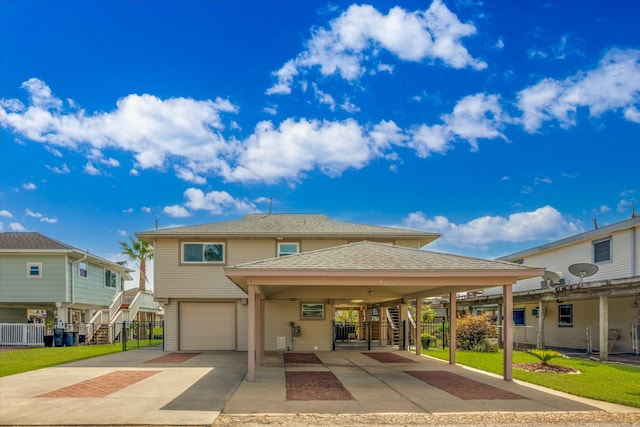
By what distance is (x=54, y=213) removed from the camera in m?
32.2

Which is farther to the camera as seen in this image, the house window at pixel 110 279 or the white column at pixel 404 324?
the house window at pixel 110 279

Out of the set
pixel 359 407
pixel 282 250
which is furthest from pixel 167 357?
pixel 359 407

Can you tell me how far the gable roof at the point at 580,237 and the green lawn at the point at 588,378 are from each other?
5.26 meters

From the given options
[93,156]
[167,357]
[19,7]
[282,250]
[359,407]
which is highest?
[19,7]

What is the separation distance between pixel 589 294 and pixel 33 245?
25043 mm

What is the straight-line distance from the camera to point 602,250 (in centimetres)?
2169

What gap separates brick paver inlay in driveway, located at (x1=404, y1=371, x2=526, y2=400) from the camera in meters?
10.7

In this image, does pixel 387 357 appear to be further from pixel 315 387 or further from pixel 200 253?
pixel 200 253

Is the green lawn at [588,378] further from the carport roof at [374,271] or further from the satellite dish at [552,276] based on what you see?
the satellite dish at [552,276]

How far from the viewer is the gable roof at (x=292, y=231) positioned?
68.6ft

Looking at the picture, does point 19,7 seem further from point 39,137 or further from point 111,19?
point 39,137

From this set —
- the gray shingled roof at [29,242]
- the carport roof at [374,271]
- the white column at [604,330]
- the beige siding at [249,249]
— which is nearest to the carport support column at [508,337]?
the carport roof at [374,271]

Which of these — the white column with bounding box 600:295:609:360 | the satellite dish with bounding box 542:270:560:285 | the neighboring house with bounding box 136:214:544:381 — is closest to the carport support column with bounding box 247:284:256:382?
the neighboring house with bounding box 136:214:544:381

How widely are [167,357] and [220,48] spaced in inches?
450
